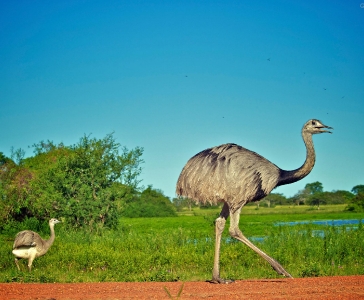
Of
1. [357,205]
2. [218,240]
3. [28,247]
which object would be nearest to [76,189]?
[28,247]

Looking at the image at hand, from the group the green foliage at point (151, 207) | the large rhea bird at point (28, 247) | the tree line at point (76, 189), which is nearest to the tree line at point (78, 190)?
the tree line at point (76, 189)

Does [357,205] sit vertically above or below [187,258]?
above

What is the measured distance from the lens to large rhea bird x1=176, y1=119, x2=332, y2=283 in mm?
9586

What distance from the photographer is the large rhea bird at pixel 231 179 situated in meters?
9.59

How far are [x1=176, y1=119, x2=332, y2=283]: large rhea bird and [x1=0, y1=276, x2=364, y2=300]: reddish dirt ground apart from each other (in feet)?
2.81

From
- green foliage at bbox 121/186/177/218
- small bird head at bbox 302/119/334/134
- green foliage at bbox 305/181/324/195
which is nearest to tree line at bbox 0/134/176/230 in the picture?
small bird head at bbox 302/119/334/134

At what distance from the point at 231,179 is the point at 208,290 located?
2.01 metres

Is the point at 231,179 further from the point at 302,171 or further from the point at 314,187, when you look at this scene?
the point at 314,187

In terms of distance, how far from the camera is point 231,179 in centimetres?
959

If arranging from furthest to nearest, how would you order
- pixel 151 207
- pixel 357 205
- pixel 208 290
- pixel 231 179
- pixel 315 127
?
pixel 357 205, pixel 151 207, pixel 315 127, pixel 231 179, pixel 208 290

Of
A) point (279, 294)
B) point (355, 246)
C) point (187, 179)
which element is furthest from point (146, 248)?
point (279, 294)

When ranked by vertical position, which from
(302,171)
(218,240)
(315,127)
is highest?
(315,127)

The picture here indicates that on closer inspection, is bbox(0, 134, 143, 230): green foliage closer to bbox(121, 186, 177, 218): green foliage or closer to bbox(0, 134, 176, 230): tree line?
bbox(0, 134, 176, 230): tree line

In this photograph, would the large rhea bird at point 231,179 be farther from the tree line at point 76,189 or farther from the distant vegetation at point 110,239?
the tree line at point 76,189
